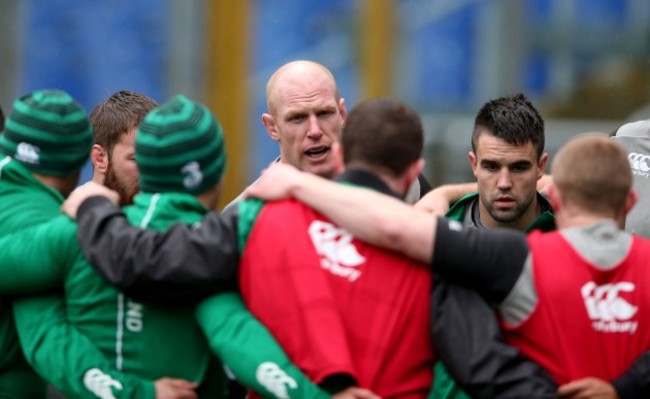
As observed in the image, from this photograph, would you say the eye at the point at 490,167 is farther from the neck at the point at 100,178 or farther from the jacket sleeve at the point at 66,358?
the jacket sleeve at the point at 66,358

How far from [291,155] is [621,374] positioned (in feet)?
7.29

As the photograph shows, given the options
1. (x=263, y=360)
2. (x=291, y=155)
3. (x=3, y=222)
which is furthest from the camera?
(x=291, y=155)

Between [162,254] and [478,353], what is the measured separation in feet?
2.69

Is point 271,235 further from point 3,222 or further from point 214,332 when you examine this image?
point 3,222

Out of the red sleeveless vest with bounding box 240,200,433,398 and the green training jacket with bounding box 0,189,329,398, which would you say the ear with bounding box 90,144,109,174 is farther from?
the red sleeveless vest with bounding box 240,200,433,398

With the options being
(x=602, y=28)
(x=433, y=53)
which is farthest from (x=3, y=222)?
(x=602, y=28)

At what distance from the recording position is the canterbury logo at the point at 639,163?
5250 mm

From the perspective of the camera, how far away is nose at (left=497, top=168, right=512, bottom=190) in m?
5.28

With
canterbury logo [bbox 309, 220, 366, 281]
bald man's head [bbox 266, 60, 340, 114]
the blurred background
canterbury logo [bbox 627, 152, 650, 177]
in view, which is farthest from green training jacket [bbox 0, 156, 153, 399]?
the blurred background

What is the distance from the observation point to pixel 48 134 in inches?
149

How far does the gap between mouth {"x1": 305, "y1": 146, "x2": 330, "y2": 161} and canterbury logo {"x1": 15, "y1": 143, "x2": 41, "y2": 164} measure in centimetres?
179

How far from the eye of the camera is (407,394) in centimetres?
358

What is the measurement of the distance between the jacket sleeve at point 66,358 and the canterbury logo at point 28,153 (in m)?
0.38

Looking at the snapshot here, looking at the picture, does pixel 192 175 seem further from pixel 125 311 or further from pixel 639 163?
pixel 639 163
